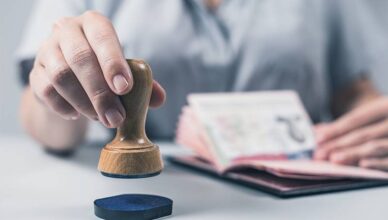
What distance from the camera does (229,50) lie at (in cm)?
115

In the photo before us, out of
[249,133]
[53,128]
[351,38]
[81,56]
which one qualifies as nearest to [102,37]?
[81,56]

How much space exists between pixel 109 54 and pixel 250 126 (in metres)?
0.39

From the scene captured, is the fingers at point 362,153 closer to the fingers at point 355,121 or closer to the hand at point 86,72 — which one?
the fingers at point 355,121

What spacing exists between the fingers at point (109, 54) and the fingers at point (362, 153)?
0.41 metres

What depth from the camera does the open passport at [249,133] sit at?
0.77 metres

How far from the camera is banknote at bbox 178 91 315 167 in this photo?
0.80 meters

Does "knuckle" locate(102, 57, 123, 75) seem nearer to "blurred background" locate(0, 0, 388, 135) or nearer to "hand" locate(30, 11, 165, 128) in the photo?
"hand" locate(30, 11, 165, 128)

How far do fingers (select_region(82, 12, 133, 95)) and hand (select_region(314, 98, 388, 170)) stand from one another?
419 millimetres

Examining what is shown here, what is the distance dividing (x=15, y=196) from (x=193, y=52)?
57 cm

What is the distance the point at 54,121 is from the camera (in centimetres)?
97

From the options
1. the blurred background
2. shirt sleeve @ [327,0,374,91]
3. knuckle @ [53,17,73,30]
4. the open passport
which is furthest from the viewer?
the blurred background

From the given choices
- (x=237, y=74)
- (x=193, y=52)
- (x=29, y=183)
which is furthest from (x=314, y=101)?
(x=29, y=183)

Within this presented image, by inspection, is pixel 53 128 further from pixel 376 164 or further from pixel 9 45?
pixel 9 45

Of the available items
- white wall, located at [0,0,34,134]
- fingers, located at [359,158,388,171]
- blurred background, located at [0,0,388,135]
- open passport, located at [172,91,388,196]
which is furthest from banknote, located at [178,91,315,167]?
white wall, located at [0,0,34,134]
